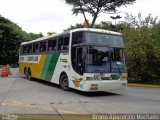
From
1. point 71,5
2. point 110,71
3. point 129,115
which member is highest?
point 71,5

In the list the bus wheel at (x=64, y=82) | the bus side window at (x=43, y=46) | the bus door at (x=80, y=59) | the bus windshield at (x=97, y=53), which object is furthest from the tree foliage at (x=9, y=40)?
the bus door at (x=80, y=59)

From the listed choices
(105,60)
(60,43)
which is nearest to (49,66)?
(60,43)

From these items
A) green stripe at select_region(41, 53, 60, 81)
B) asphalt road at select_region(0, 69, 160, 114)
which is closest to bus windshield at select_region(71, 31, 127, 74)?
asphalt road at select_region(0, 69, 160, 114)

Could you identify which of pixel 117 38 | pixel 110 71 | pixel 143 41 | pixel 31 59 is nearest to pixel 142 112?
pixel 110 71

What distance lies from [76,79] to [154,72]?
25.6 feet

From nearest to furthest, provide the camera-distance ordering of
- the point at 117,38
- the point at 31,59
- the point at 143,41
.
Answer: the point at 117,38 < the point at 143,41 < the point at 31,59

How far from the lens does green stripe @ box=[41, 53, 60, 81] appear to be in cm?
1689

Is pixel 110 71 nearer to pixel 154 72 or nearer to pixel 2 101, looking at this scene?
pixel 2 101

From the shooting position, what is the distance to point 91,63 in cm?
1332

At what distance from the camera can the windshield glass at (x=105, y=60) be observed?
1333 cm

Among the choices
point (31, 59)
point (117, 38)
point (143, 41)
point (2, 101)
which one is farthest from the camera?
point (31, 59)

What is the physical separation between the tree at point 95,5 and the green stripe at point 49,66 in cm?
1977

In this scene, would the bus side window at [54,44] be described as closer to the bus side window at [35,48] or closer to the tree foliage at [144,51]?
the bus side window at [35,48]

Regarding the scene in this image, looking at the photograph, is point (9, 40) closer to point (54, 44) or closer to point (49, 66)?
point (49, 66)
